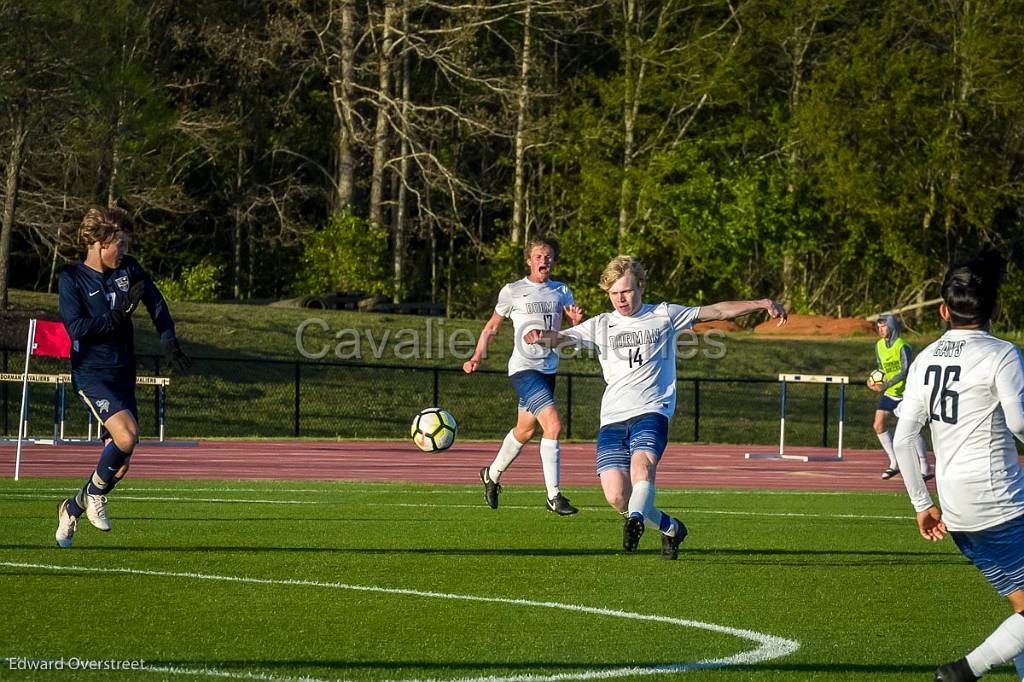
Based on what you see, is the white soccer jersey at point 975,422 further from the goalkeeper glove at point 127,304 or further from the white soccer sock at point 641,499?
the goalkeeper glove at point 127,304

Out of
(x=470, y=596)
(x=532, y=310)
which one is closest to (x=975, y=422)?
(x=470, y=596)

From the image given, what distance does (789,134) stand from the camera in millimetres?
49031

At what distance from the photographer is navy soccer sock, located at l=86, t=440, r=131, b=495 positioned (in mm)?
10945

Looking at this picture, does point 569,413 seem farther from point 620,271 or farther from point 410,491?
point 620,271

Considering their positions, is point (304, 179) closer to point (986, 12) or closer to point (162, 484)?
point (986, 12)

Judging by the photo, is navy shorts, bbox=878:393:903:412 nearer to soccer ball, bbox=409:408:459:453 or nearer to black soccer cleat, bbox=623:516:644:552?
soccer ball, bbox=409:408:459:453

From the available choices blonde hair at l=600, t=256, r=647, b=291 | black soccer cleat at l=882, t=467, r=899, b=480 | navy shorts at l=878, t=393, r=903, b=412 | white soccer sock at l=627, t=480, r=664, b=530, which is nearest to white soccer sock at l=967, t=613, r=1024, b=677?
white soccer sock at l=627, t=480, r=664, b=530

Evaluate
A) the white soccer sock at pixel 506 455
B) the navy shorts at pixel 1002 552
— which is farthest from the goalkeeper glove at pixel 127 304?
the navy shorts at pixel 1002 552

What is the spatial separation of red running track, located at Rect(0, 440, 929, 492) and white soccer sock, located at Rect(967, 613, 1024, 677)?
13414 millimetres

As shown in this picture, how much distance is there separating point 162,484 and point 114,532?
582 centimetres

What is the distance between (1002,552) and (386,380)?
29.3m

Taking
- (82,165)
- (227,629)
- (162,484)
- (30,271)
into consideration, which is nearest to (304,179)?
(30,271)

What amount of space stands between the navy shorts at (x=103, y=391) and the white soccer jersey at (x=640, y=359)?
3319 mm

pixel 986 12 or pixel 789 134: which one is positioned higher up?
pixel 986 12
